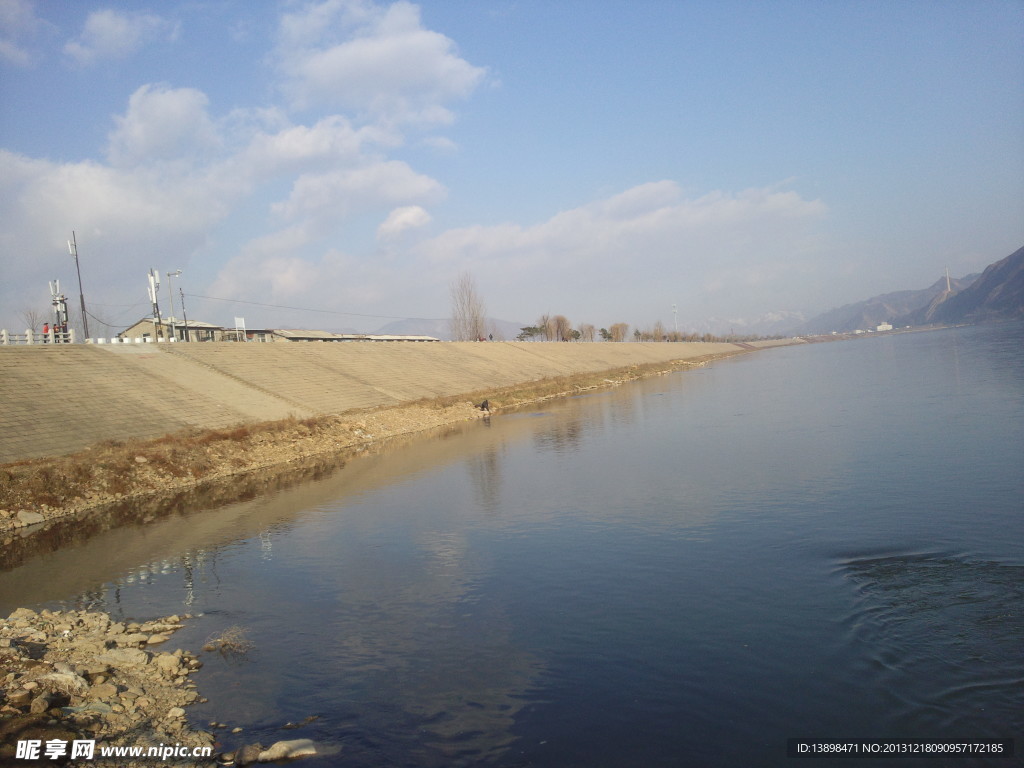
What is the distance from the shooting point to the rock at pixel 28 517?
20422mm

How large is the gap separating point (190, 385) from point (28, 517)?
60.1 ft

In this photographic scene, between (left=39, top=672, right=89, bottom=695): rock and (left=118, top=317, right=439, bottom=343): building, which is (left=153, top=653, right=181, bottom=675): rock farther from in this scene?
(left=118, top=317, right=439, bottom=343): building

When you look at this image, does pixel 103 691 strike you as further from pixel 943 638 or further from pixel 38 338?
pixel 38 338

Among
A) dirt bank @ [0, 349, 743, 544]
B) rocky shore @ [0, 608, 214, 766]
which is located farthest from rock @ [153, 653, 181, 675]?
dirt bank @ [0, 349, 743, 544]

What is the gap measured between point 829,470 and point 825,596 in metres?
9.14

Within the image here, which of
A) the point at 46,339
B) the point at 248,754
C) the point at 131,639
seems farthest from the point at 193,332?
the point at 248,754

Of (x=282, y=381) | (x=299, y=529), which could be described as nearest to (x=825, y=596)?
(x=299, y=529)

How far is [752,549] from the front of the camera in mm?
12391

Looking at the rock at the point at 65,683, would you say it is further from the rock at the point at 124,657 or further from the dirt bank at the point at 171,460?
the dirt bank at the point at 171,460

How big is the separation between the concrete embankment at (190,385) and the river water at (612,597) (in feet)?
36.5

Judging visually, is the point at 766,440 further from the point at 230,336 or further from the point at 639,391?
the point at 230,336

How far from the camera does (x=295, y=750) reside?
22.6ft

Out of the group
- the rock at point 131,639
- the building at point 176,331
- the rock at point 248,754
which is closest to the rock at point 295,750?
the rock at point 248,754

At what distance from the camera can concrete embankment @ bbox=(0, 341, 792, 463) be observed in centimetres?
2839
